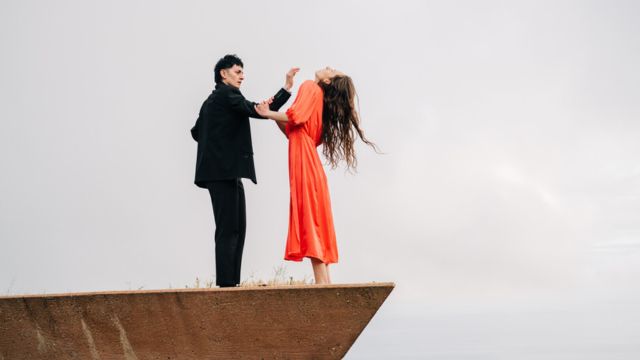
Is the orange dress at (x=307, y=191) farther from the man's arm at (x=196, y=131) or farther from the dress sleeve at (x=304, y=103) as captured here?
the man's arm at (x=196, y=131)

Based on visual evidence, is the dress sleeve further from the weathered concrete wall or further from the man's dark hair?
the weathered concrete wall

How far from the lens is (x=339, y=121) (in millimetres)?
7324

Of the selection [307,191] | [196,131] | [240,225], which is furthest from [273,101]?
[240,225]

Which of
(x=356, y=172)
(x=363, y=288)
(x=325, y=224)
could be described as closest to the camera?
(x=363, y=288)

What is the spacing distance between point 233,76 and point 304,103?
2.58 feet

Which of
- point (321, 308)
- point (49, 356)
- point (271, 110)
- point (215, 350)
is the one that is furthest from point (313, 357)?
point (49, 356)

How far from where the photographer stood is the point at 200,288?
21.9ft

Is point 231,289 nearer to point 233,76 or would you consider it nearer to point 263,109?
point 263,109

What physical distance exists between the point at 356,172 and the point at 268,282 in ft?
4.60

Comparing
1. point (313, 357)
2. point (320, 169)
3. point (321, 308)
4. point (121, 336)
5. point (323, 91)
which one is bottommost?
point (121, 336)

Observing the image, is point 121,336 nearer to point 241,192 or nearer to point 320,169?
point 241,192

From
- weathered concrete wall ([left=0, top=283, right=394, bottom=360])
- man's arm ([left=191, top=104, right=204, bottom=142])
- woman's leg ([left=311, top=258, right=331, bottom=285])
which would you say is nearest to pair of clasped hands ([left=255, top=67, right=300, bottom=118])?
man's arm ([left=191, top=104, right=204, bottom=142])

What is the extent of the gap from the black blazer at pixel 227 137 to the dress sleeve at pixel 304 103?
129mm

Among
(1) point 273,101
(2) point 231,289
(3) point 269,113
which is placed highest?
(1) point 273,101
